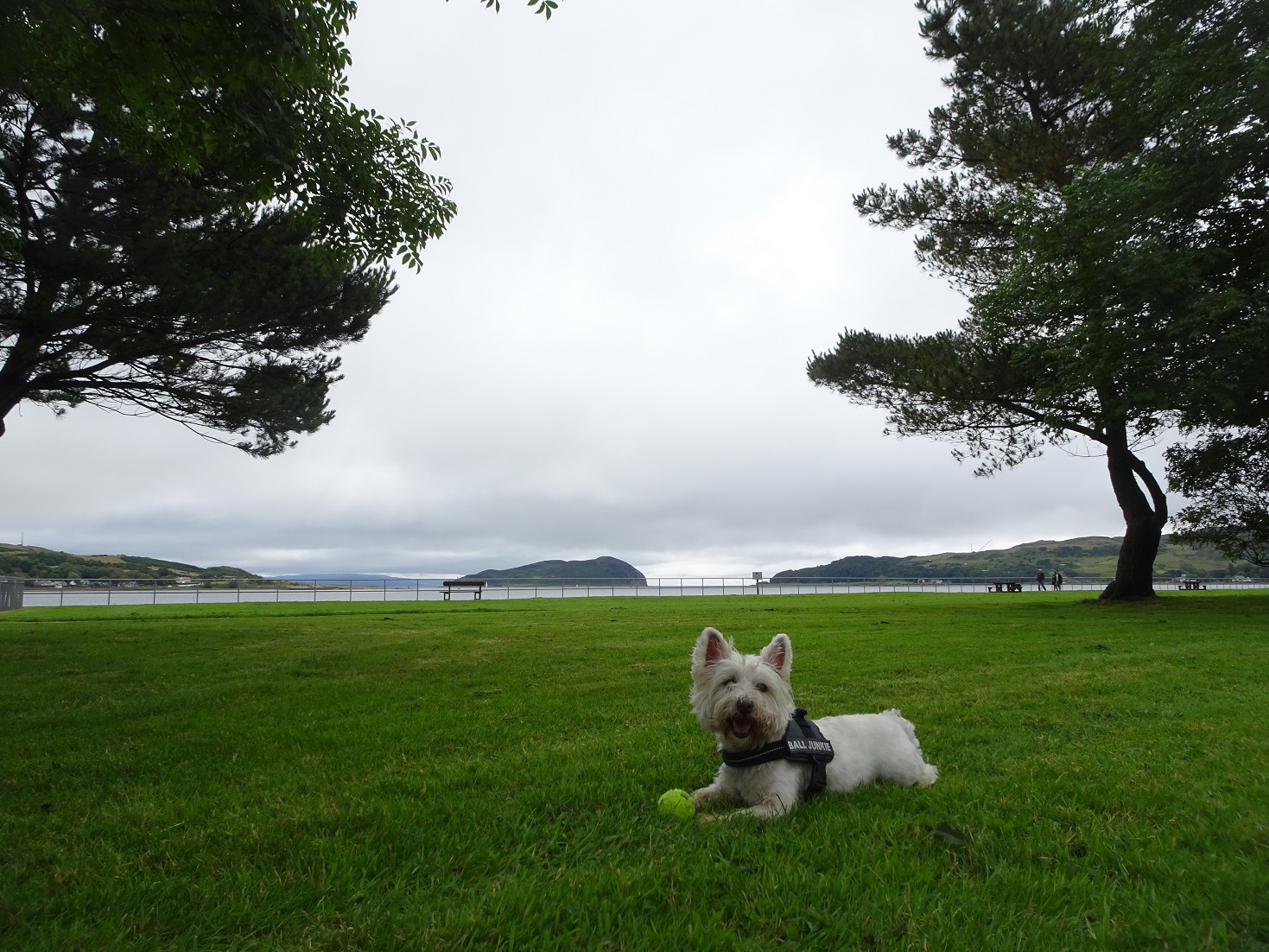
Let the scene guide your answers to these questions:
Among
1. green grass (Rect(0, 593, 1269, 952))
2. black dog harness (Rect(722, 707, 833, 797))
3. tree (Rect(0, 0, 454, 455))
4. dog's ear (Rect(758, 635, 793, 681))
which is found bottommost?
green grass (Rect(0, 593, 1269, 952))

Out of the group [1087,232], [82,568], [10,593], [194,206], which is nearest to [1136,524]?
[1087,232]

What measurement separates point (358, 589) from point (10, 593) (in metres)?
18.9

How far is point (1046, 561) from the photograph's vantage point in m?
186

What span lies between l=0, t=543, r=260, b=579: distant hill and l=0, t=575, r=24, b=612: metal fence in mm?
12582

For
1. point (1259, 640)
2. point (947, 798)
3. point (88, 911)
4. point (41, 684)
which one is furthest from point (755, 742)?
point (1259, 640)

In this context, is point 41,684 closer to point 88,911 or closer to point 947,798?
point 88,911

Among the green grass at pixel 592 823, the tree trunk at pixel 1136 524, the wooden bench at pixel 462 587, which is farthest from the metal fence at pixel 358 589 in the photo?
the green grass at pixel 592 823

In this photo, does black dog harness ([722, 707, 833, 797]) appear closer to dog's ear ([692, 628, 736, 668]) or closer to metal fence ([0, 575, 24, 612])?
dog's ear ([692, 628, 736, 668])

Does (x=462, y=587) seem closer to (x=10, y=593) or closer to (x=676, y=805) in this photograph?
(x=10, y=593)

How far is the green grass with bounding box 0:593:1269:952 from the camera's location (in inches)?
119

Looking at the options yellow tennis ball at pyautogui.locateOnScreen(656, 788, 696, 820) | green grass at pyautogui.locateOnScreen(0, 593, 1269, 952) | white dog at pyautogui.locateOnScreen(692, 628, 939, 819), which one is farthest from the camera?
white dog at pyautogui.locateOnScreen(692, 628, 939, 819)

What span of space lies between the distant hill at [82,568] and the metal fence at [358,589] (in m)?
3.59

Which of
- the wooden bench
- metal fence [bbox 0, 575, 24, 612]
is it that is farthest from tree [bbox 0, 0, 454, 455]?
the wooden bench

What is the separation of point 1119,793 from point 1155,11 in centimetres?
2462
